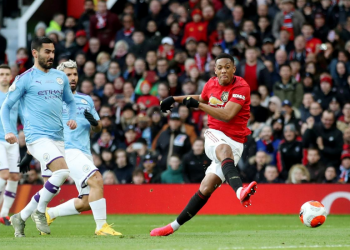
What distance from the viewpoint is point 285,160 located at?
1622 cm

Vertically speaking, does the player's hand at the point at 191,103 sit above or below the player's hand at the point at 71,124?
above

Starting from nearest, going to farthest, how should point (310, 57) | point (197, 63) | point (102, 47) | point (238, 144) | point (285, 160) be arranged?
point (238, 144)
point (285, 160)
point (310, 57)
point (197, 63)
point (102, 47)

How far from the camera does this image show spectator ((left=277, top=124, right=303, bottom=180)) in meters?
16.1

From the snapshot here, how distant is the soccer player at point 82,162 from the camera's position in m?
10.6

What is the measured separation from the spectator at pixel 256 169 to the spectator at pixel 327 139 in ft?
3.03

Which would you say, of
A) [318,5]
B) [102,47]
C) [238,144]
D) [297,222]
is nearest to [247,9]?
[318,5]

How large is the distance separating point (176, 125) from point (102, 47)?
194 inches

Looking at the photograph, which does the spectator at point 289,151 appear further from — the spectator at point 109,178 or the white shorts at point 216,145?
the white shorts at point 216,145

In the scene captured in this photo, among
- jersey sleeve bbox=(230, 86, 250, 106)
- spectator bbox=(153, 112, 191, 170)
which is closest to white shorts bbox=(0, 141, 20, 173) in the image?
spectator bbox=(153, 112, 191, 170)

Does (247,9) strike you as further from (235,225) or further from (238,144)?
(238,144)

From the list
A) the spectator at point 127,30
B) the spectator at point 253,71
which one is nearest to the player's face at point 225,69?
the spectator at point 253,71

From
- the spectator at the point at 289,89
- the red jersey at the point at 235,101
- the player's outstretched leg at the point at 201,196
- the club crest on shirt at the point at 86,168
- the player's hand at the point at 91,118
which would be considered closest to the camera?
the player's outstretched leg at the point at 201,196

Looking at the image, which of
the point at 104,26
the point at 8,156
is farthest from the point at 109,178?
the point at 104,26

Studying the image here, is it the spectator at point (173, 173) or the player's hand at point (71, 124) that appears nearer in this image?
the player's hand at point (71, 124)
